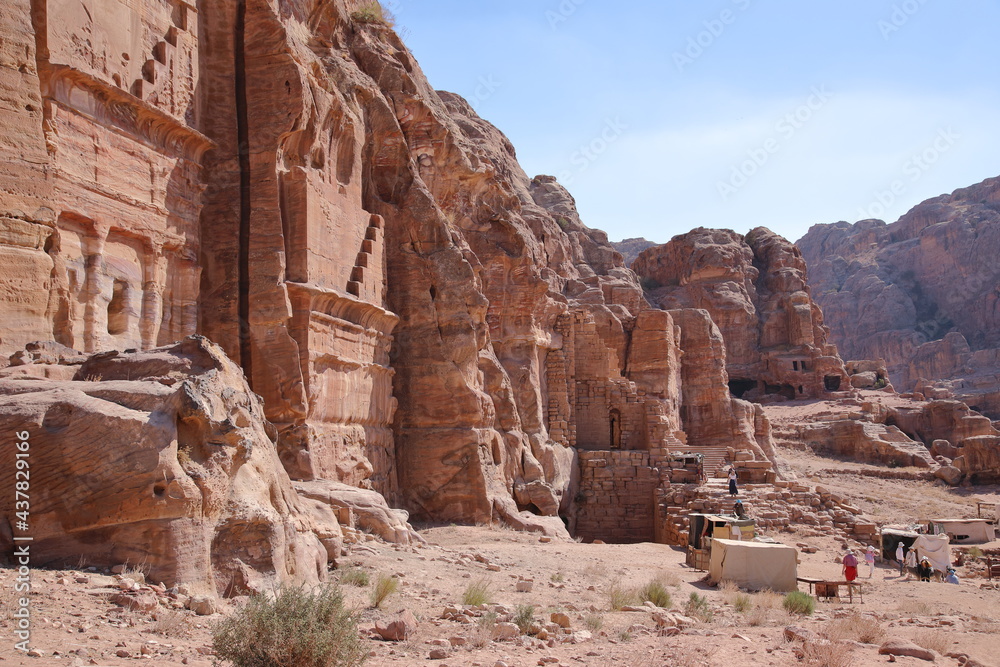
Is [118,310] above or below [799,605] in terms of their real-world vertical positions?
above

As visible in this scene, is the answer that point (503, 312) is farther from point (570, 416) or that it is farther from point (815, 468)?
point (815, 468)

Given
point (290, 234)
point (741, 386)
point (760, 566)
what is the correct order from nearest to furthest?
point (760, 566), point (290, 234), point (741, 386)

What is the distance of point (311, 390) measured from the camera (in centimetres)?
1653

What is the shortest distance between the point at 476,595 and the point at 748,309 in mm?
51826

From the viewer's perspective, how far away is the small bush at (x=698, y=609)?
12119 mm

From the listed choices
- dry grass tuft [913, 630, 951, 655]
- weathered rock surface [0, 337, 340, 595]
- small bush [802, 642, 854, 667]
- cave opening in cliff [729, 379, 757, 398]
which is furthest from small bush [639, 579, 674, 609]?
cave opening in cliff [729, 379, 757, 398]

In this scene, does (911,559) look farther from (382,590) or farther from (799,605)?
(382,590)

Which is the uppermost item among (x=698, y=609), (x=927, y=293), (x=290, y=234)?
(x=927, y=293)

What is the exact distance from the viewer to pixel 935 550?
804 inches

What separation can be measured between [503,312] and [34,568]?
20.0 m

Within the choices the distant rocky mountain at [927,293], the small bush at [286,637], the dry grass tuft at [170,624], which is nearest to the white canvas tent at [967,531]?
the small bush at [286,637]

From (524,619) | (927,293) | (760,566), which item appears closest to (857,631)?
(760,566)

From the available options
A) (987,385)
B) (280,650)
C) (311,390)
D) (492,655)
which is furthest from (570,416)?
(987,385)

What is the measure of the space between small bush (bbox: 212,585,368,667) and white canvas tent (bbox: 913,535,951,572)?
17360mm
